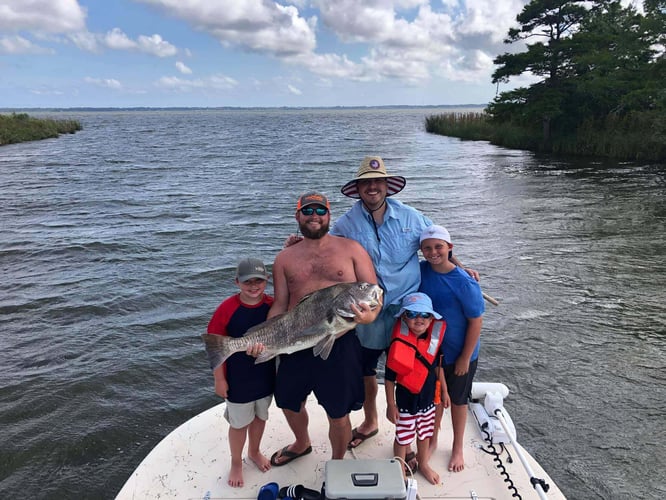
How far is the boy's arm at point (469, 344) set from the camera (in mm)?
3908

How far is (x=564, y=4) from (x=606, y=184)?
733 inches

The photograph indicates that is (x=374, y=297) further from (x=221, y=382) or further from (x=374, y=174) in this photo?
(x=221, y=382)

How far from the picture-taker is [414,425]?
4.01m

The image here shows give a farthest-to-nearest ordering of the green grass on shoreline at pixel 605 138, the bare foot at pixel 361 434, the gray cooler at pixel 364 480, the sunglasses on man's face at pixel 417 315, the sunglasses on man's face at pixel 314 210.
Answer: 1. the green grass on shoreline at pixel 605 138
2. the bare foot at pixel 361 434
3. the sunglasses on man's face at pixel 314 210
4. the sunglasses on man's face at pixel 417 315
5. the gray cooler at pixel 364 480

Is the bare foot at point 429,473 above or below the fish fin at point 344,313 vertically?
below

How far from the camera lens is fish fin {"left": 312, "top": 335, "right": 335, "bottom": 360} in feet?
11.8

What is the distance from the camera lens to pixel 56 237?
1513cm

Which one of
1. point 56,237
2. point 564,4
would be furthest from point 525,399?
point 564,4

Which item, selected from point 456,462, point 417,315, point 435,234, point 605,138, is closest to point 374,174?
point 435,234

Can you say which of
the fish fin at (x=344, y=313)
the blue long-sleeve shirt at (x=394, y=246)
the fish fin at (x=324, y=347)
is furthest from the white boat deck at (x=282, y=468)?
the fish fin at (x=344, y=313)

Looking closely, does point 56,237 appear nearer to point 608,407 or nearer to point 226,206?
point 226,206

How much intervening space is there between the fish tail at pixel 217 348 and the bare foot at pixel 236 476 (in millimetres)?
1140

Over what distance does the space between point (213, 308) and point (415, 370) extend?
690 cm

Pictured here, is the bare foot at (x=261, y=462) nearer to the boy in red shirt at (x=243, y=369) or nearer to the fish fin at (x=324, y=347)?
the boy in red shirt at (x=243, y=369)
